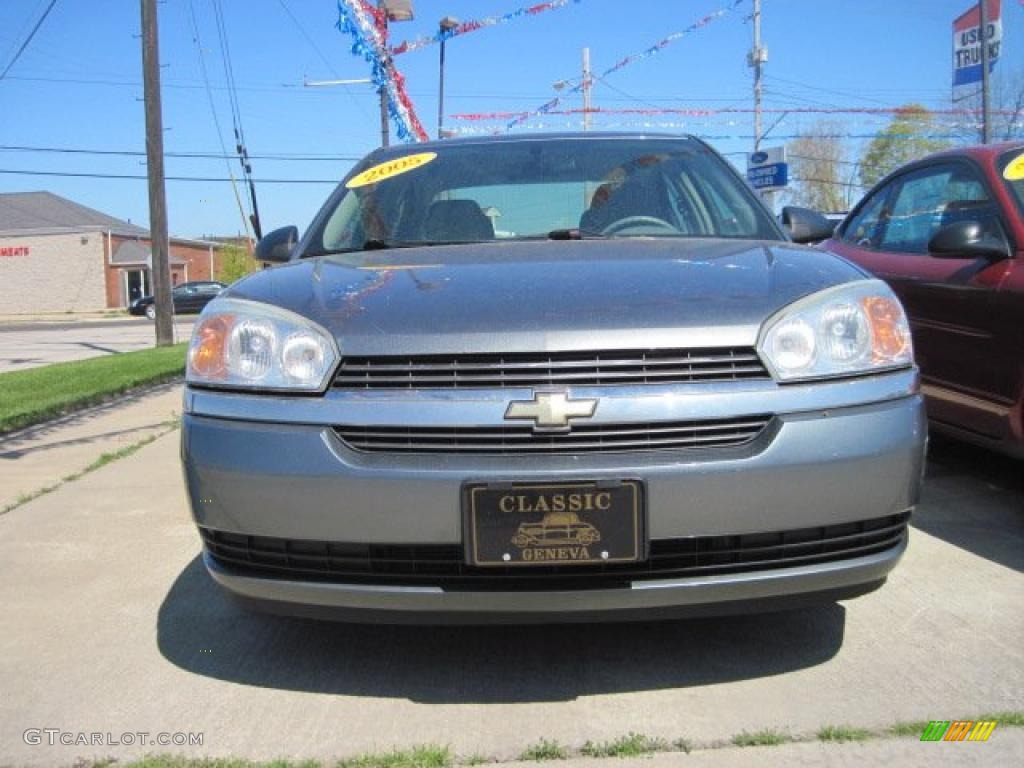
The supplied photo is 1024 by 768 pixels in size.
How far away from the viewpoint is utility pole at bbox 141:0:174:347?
1570 centimetres

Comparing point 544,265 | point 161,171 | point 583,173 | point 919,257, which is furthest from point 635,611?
point 161,171

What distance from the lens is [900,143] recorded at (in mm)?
45812

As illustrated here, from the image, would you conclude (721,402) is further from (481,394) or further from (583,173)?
(583,173)

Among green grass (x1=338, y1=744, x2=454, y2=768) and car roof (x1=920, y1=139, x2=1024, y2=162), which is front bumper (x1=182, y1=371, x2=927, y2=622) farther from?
car roof (x1=920, y1=139, x2=1024, y2=162)

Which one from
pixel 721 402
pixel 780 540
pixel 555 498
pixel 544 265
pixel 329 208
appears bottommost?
pixel 780 540

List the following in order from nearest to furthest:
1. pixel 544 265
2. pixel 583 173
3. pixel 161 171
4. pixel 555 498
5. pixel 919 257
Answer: pixel 555 498
pixel 544 265
pixel 583 173
pixel 919 257
pixel 161 171

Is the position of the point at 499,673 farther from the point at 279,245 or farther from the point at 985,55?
the point at 985,55

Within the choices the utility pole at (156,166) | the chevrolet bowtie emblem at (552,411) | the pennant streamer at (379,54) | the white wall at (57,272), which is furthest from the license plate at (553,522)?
the white wall at (57,272)

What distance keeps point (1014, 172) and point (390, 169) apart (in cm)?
273

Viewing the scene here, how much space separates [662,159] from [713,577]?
6.51ft

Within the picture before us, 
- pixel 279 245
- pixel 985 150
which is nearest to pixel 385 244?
pixel 279 245

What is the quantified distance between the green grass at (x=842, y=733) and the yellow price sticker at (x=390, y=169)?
2531 mm

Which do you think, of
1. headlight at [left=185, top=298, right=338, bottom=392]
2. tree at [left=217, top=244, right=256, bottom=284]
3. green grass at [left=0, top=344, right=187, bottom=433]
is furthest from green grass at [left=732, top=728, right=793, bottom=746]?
tree at [left=217, top=244, right=256, bottom=284]

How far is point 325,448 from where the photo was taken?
7.20ft
